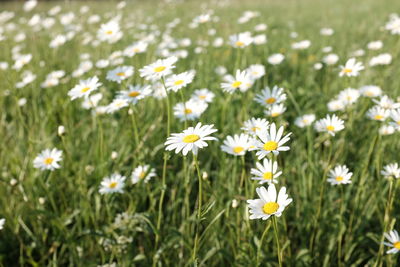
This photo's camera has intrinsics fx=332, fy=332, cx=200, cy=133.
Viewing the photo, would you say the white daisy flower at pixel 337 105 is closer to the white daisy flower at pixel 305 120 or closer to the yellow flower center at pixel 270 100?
the white daisy flower at pixel 305 120

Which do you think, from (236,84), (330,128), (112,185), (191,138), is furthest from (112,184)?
(330,128)

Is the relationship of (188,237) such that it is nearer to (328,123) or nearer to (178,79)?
(178,79)

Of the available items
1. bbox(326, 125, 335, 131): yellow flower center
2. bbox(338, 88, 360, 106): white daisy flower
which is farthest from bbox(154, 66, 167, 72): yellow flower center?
bbox(338, 88, 360, 106): white daisy flower

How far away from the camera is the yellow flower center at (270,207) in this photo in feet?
3.19

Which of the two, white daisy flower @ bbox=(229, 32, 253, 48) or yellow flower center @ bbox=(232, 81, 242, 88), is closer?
yellow flower center @ bbox=(232, 81, 242, 88)

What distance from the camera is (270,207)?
99 centimetres

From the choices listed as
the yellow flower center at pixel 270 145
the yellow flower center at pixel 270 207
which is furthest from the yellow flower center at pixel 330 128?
the yellow flower center at pixel 270 207

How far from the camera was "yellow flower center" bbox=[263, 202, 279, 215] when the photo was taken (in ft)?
3.19

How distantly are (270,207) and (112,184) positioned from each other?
87 cm

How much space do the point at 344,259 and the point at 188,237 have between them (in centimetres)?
70

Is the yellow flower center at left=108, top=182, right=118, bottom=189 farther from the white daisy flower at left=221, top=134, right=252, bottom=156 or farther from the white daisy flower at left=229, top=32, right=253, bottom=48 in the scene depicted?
the white daisy flower at left=229, top=32, right=253, bottom=48

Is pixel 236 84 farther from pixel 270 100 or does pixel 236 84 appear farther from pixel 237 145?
pixel 237 145

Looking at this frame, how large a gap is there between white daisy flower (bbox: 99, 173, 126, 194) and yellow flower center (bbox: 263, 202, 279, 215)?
→ 751 mm

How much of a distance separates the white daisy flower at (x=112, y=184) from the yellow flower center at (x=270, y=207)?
751mm
